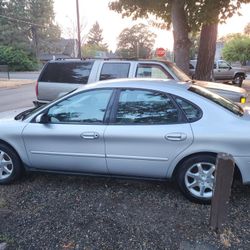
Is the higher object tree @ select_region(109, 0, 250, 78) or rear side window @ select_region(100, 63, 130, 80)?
tree @ select_region(109, 0, 250, 78)

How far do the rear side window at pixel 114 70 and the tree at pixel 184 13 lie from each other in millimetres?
4586

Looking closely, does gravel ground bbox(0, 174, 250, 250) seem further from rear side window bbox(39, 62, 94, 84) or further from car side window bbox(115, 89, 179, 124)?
rear side window bbox(39, 62, 94, 84)

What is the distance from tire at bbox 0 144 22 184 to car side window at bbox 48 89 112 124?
77cm

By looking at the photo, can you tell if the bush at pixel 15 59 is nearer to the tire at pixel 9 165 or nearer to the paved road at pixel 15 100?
the paved road at pixel 15 100

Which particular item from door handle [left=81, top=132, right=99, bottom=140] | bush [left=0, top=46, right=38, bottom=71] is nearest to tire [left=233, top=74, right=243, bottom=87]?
door handle [left=81, top=132, right=99, bottom=140]

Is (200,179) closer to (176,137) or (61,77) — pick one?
(176,137)

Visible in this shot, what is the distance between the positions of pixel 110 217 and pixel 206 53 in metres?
11.6

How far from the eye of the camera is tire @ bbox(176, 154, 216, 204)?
3.89 metres

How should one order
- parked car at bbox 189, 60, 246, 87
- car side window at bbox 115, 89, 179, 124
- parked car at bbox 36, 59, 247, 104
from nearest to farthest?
car side window at bbox 115, 89, 179, 124 < parked car at bbox 36, 59, 247, 104 < parked car at bbox 189, 60, 246, 87

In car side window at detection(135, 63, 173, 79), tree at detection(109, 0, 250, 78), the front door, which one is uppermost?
tree at detection(109, 0, 250, 78)

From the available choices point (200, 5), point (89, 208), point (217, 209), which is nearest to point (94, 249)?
point (89, 208)

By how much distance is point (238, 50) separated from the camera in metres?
42.5

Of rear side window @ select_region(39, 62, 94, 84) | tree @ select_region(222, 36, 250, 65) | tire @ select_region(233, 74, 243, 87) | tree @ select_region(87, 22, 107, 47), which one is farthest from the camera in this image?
tree @ select_region(87, 22, 107, 47)

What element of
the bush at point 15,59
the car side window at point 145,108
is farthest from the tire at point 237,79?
the bush at point 15,59
